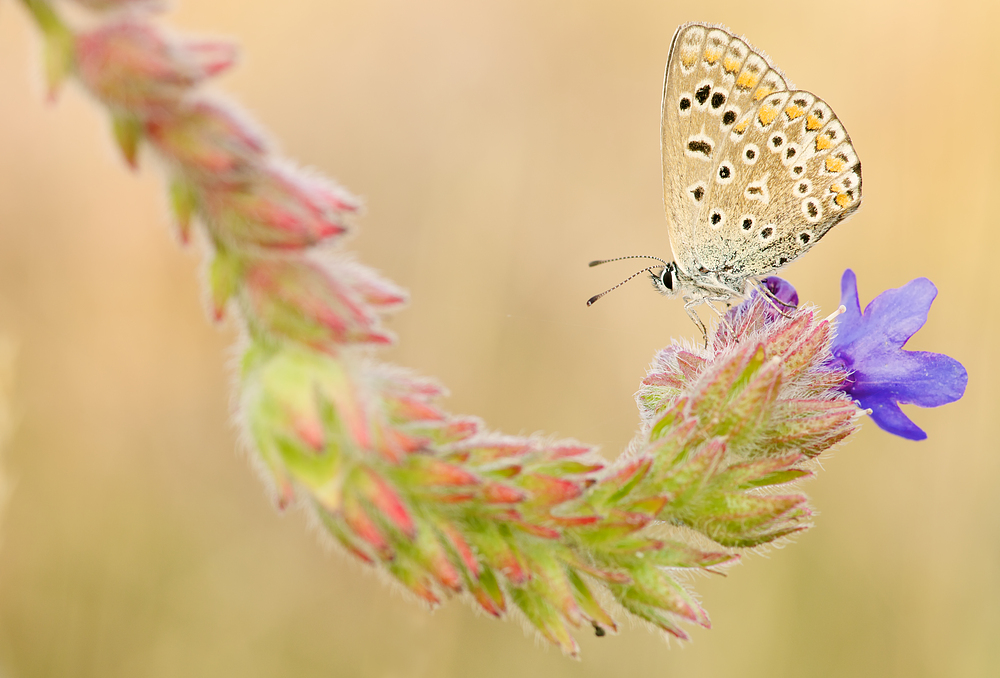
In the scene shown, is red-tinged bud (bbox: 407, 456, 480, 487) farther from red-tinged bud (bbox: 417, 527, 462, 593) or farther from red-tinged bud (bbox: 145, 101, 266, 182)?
red-tinged bud (bbox: 145, 101, 266, 182)

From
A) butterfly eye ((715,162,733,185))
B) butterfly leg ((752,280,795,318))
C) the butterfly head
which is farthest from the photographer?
the butterfly head

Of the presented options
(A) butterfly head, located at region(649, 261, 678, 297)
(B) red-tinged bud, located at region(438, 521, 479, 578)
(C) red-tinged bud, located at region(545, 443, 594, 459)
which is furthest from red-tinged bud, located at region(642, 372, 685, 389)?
(A) butterfly head, located at region(649, 261, 678, 297)

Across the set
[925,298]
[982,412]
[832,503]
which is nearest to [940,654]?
[832,503]

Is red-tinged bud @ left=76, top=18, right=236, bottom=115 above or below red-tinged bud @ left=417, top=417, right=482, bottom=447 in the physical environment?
above

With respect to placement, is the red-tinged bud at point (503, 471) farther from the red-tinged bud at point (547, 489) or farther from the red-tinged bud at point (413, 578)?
the red-tinged bud at point (413, 578)

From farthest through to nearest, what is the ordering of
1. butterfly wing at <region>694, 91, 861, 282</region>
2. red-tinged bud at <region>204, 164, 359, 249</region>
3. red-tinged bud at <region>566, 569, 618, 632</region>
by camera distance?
butterfly wing at <region>694, 91, 861, 282</region> → red-tinged bud at <region>566, 569, 618, 632</region> → red-tinged bud at <region>204, 164, 359, 249</region>

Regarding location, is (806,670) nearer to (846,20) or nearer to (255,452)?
(255,452)

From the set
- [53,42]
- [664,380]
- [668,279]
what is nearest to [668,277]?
[668,279]
